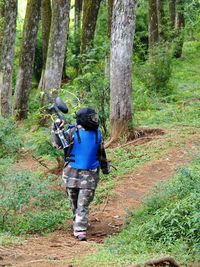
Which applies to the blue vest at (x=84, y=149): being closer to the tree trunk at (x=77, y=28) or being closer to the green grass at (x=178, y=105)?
the green grass at (x=178, y=105)

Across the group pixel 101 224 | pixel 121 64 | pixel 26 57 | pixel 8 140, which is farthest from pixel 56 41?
pixel 101 224

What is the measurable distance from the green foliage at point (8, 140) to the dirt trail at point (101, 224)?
4.44 meters

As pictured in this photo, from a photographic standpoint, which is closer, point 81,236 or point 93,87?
point 81,236

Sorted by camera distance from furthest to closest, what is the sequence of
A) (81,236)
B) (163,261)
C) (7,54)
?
(7,54), (81,236), (163,261)

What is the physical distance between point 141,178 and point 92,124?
9.42 feet

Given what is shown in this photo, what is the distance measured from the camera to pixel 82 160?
26.9 ft

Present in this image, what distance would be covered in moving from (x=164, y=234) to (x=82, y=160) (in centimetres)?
188

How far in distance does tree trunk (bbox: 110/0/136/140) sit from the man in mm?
4704

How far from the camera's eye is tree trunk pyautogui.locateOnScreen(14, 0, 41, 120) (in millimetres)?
18922

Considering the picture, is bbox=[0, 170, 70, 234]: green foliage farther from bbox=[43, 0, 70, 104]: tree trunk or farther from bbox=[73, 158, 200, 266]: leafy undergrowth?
bbox=[43, 0, 70, 104]: tree trunk

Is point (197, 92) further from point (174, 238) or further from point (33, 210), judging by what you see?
point (174, 238)

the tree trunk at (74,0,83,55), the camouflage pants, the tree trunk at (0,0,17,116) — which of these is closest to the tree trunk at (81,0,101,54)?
the tree trunk at (0,0,17,116)

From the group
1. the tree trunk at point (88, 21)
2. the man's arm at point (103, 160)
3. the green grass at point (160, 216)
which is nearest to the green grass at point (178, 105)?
the green grass at point (160, 216)

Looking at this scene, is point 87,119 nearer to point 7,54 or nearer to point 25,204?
point 25,204
